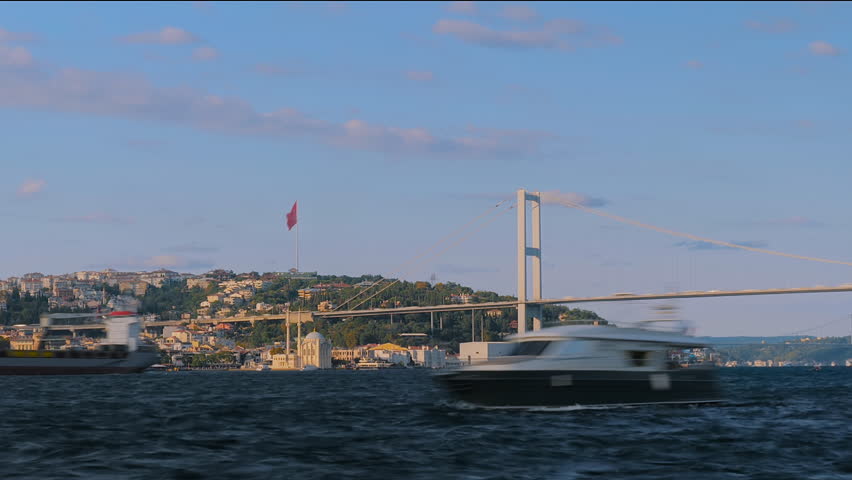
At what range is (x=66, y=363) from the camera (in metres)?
99.8

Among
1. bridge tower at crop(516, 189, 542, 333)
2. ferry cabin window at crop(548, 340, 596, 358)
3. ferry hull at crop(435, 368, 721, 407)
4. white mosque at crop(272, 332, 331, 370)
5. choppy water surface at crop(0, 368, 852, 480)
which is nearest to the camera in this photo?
choppy water surface at crop(0, 368, 852, 480)

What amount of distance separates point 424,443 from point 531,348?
310 inches

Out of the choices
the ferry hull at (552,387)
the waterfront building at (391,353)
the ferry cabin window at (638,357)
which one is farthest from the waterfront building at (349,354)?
the ferry hull at (552,387)

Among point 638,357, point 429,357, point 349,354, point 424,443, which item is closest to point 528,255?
point 638,357

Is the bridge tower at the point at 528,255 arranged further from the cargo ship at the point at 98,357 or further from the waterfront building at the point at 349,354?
the waterfront building at the point at 349,354

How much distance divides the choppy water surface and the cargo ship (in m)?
67.8

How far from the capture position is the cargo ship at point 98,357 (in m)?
97.1

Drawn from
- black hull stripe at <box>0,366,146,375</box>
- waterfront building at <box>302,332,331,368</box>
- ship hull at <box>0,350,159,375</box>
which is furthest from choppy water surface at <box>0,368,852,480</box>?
waterfront building at <box>302,332,331,368</box>

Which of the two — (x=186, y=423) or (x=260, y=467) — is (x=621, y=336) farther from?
(x=260, y=467)

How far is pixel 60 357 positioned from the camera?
99938 millimetres

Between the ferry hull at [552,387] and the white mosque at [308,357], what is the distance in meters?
134

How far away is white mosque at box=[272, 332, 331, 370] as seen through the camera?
163375 mm

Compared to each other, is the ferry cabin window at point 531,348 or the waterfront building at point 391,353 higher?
the ferry cabin window at point 531,348

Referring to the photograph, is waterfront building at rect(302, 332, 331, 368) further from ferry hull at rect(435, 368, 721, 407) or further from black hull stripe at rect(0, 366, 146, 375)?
ferry hull at rect(435, 368, 721, 407)
